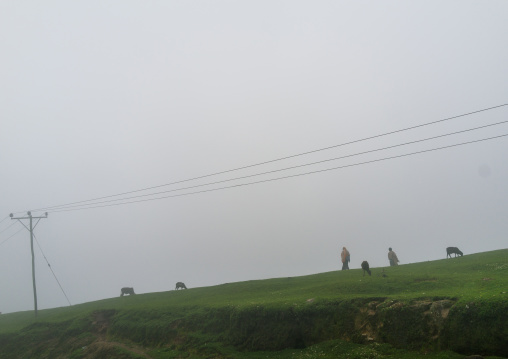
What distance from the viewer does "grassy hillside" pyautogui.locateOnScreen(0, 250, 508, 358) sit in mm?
20453

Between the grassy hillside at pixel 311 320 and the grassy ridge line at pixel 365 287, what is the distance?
0.07 m

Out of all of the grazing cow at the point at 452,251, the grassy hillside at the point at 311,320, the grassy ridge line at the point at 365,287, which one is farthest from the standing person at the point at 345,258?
the grazing cow at the point at 452,251

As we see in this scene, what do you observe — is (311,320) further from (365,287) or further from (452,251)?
(452,251)

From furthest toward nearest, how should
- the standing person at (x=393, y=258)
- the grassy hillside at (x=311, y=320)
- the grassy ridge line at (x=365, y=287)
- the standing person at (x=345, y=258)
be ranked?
the standing person at (x=345, y=258) < the standing person at (x=393, y=258) < the grassy ridge line at (x=365, y=287) < the grassy hillside at (x=311, y=320)

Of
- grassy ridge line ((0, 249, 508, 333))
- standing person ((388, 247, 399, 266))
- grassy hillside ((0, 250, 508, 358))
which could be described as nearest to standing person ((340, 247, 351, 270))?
standing person ((388, 247, 399, 266))

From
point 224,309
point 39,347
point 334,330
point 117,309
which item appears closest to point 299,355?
point 334,330

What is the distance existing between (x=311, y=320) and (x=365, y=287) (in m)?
4.35

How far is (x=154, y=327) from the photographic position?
32906 mm

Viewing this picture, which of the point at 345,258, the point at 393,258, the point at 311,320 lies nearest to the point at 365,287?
the point at 311,320

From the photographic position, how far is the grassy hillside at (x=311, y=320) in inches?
805

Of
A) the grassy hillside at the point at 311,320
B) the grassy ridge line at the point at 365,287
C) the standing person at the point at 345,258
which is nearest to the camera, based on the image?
the grassy hillside at the point at 311,320

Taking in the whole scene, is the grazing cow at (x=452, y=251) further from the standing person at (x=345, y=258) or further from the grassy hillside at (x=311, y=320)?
the standing person at (x=345, y=258)

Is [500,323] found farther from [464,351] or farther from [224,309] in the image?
[224,309]

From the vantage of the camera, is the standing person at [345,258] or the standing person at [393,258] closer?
the standing person at [393,258]
